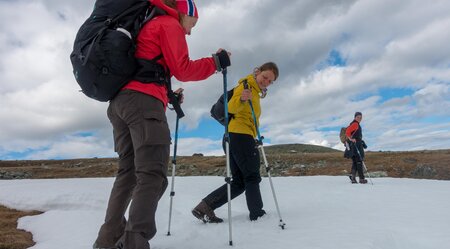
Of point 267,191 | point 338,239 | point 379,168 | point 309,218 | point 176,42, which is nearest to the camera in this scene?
point 176,42

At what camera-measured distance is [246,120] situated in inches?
223

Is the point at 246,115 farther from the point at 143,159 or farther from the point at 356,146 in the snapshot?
the point at 356,146

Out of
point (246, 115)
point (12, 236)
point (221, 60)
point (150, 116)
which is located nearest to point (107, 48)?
point (150, 116)

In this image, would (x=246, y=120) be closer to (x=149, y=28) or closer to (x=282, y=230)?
(x=282, y=230)

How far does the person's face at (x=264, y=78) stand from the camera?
5664 millimetres

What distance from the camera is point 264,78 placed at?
5688 mm

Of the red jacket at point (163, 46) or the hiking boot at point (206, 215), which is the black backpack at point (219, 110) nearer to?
the hiking boot at point (206, 215)

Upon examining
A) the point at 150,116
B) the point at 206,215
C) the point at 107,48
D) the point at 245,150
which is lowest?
the point at 206,215

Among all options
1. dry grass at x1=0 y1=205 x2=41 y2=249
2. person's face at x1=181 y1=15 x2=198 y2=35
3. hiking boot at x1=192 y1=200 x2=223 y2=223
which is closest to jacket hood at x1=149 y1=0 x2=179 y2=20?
person's face at x1=181 y1=15 x2=198 y2=35

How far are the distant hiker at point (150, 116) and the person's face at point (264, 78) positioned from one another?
2.06 metres

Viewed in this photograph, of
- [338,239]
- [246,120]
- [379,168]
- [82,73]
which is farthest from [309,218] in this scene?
[379,168]

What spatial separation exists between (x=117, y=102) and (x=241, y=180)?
3037 mm

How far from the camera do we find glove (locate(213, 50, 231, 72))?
151 inches

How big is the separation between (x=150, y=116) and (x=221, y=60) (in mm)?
1109
